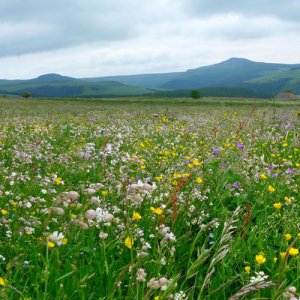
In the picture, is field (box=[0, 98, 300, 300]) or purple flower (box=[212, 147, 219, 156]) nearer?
field (box=[0, 98, 300, 300])

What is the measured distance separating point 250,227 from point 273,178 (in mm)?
1382

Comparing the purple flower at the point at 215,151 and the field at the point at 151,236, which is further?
the purple flower at the point at 215,151

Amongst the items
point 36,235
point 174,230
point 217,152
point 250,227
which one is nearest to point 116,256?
point 174,230

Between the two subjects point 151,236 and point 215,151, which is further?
point 215,151

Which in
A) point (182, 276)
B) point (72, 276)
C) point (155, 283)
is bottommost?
point (182, 276)

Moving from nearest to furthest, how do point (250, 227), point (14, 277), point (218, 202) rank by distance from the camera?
point (14, 277) → point (250, 227) → point (218, 202)

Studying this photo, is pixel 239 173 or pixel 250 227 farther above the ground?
pixel 239 173

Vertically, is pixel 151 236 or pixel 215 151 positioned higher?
pixel 215 151

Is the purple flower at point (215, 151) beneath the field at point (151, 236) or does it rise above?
above

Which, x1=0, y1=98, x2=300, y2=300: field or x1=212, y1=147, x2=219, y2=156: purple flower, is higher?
x1=212, y1=147, x2=219, y2=156: purple flower

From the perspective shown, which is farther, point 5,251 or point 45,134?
point 45,134

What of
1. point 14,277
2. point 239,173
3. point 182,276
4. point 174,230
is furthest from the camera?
point 239,173

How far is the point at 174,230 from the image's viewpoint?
134 inches

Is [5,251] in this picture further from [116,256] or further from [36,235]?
[116,256]
